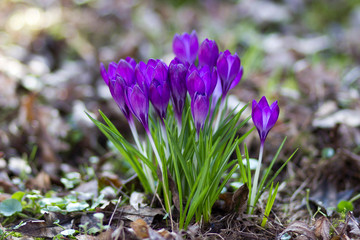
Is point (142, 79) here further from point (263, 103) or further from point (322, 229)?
point (322, 229)

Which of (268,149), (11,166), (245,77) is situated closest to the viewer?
(11,166)

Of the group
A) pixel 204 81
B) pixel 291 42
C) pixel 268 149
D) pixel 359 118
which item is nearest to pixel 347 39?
pixel 291 42

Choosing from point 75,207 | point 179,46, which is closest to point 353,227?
point 179,46

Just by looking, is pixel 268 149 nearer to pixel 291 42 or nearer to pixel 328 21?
pixel 291 42

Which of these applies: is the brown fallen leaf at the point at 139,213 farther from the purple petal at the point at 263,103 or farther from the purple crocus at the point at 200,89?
the purple petal at the point at 263,103

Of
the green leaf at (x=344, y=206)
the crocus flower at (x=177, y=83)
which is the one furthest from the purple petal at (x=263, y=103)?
the green leaf at (x=344, y=206)

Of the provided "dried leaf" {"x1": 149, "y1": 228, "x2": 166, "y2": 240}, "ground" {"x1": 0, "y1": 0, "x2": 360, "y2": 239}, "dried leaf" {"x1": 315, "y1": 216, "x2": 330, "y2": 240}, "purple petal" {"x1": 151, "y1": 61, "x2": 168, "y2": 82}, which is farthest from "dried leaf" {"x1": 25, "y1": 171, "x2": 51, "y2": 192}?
"dried leaf" {"x1": 315, "y1": 216, "x2": 330, "y2": 240}

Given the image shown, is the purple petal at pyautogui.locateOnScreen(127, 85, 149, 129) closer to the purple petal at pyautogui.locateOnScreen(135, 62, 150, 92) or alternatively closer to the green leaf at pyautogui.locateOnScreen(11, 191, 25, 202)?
the purple petal at pyautogui.locateOnScreen(135, 62, 150, 92)

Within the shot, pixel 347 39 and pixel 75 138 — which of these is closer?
pixel 75 138
